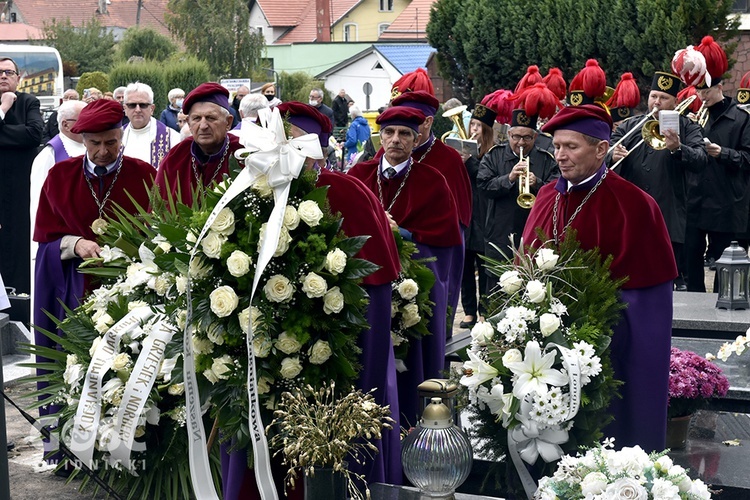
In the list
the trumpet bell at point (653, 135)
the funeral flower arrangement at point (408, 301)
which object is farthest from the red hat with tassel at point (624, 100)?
the funeral flower arrangement at point (408, 301)

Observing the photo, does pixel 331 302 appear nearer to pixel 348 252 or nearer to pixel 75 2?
pixel 348 252

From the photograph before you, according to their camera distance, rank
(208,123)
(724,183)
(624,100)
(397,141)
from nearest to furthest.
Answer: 1. (208,123)
2. (397,141)
3. (724,183)
4. (624,100)

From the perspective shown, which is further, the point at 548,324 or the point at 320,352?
the point at 548,324

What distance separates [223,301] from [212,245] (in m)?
0.24

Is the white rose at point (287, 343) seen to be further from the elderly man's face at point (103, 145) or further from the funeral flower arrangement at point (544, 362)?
the elderly man's face at point (103, 145)

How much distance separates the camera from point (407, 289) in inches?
249

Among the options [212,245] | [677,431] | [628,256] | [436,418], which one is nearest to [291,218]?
[212,245]

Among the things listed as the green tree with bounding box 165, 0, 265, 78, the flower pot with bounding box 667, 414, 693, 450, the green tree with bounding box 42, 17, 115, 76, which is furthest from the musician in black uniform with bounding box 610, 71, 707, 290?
the green tree with bounding box 165, 0, 265, 78

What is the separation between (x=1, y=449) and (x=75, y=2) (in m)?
103

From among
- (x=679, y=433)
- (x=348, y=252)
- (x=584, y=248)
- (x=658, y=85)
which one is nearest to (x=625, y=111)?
(x=658, y=85)

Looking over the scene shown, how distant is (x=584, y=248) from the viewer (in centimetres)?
568

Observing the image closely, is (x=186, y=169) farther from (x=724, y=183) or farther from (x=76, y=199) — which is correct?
(x=724, y=183)

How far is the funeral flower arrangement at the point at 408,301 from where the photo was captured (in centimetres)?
635

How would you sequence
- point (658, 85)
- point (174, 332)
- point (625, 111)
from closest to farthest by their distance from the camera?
point (174, 332), point (658, 85), point (625, 111)
